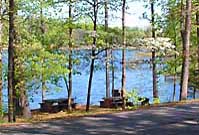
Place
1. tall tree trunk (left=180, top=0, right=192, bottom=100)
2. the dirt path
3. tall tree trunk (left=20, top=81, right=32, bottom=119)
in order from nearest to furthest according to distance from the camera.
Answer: the dirt path → tall tree trunk (left=180, top=0, right=192, bottom=100) → tall tree trunk (left=20, top=81, right=32, bottom=119)

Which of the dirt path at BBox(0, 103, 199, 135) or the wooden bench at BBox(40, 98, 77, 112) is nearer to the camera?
the dirt path at BBox(0, 103, 199, 135)

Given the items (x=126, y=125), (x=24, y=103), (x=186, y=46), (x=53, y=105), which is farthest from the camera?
(x=53, y=105)

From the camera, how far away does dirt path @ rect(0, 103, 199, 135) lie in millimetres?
10023

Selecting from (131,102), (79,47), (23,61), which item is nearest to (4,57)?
(23,61)

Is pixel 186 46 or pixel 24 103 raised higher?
pixel 186 46

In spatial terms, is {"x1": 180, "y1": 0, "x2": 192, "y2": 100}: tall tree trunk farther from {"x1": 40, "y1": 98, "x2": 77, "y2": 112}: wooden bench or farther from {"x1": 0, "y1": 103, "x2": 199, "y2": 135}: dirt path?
{"x1": 40, "y1": 98, "x2": 77, "y2": 112}: wooden bench

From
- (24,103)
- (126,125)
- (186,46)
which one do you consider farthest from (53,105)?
(126,125)

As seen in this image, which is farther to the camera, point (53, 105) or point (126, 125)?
point (53, 105)

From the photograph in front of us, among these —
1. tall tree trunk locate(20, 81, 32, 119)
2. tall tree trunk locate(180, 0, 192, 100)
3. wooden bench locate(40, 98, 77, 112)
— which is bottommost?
wooden bench locate(40, 98, 77, 112)

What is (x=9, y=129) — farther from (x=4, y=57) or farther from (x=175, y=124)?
(x=4, y=57)

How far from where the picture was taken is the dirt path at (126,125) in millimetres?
10023

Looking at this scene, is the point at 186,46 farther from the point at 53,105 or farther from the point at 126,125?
the point at 53,105

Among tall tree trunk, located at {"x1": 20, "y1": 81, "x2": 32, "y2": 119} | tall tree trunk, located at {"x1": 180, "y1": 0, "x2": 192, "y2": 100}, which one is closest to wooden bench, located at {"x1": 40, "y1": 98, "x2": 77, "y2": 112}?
tall tree trunk, located at {"x1": 20, "y1": 81, "x2": 32, "y2": 119}

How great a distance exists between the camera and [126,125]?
10.9 m
